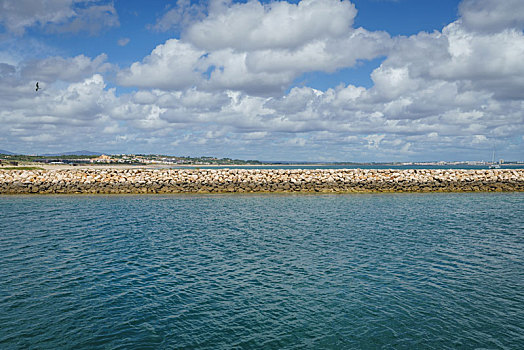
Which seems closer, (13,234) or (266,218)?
(13,234)

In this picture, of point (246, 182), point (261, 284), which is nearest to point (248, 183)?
point (246, 182)

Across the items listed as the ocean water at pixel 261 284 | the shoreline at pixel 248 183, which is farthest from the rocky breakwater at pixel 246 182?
the ocean water at pixel 261 284

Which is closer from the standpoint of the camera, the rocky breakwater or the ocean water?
the ocean water

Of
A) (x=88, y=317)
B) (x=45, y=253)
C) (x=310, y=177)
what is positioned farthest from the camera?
(x=310, y=177)

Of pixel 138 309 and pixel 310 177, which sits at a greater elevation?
pixel 310 177

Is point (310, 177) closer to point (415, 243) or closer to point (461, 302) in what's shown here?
point (415, 243)

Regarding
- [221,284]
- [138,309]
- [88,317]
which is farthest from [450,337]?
[88,317]

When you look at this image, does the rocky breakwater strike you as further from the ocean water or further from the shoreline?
the ocean water

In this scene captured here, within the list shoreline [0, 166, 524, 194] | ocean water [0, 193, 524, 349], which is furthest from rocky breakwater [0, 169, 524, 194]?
ocean water [0, 193, 524, 349]

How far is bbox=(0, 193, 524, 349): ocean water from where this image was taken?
9453 millimetres

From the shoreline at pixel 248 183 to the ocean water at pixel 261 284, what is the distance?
21.9 meters

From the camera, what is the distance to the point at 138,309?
436 inches

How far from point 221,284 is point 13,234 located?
16.1m

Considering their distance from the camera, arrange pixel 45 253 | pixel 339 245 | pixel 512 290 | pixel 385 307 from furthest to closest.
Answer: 1. pixel 339 245
2. pixel 45 253
3. pixel 512 290
4. pixel 385 307
